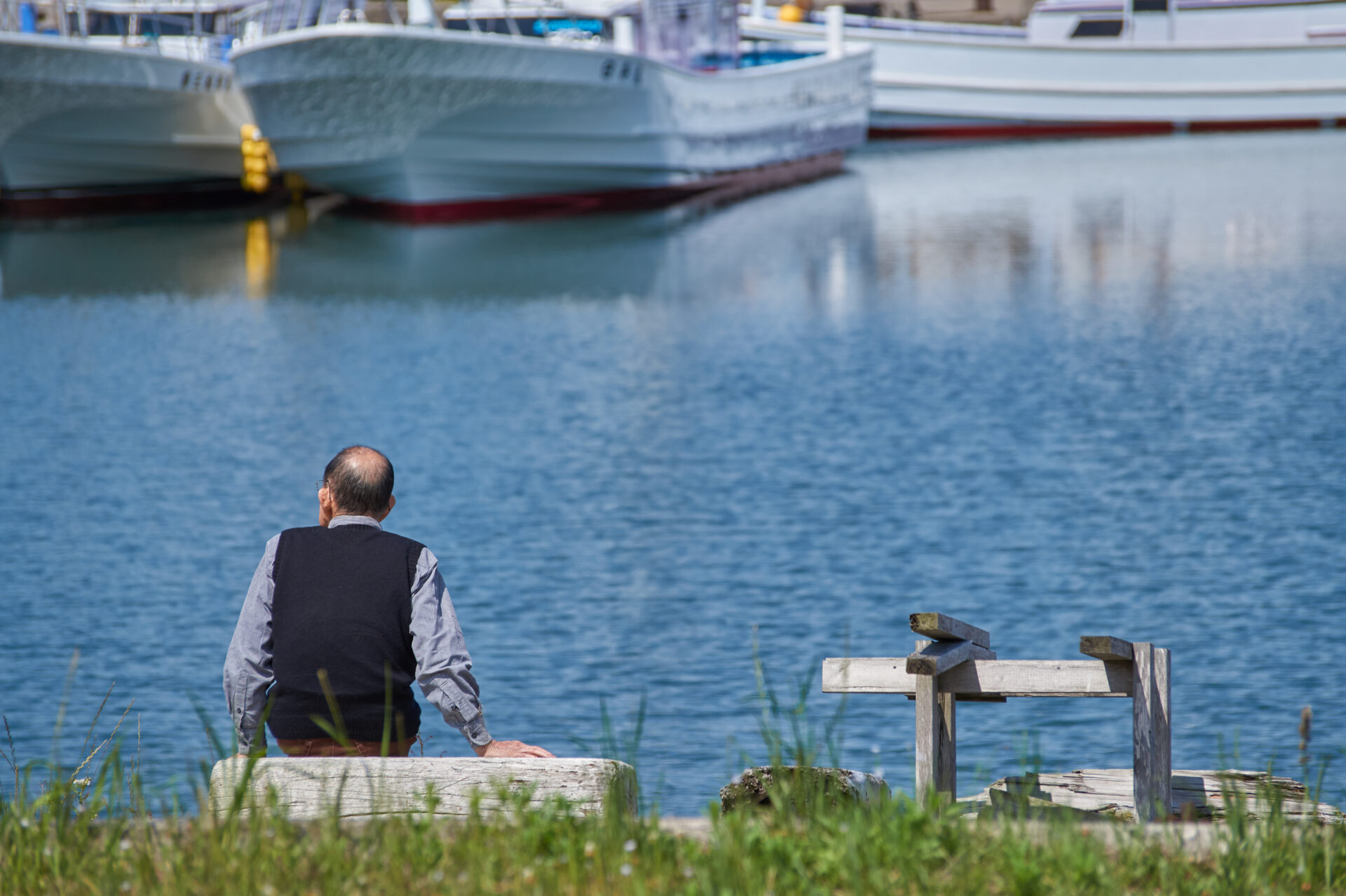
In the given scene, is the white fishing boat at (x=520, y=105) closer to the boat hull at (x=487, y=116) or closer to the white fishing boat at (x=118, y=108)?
the boat hull at (x=487, y=116)

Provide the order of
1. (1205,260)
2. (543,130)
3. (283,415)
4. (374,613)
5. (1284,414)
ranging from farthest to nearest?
1. (543,130)
2. (1205,260)
3. (283,415)
4. (1284,414)
5. (374,613)

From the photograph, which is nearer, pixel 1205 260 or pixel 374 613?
pixel 374 613

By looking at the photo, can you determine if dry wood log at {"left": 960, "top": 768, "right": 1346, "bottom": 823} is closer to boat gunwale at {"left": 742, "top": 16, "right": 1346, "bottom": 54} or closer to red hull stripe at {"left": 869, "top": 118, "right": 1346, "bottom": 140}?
boat gunwale at {"left": 742, "top": 16, "right": 1346, "bottom": 54}

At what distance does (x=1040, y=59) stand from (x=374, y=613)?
41.0 metres

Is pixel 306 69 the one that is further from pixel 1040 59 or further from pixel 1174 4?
pixel 1174 4

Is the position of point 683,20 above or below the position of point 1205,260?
above

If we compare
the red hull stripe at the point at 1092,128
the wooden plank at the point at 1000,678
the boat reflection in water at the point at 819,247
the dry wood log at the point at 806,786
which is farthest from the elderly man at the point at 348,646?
the red hull stripe at the point at 1092,128

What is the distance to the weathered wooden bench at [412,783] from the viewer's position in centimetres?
364

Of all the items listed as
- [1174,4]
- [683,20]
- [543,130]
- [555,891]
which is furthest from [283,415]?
[1174,4]

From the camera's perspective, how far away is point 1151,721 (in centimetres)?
499

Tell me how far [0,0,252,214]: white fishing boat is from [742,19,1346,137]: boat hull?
15.2 meters

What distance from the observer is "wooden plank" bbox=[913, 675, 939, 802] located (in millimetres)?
5008

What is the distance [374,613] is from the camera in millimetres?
4254

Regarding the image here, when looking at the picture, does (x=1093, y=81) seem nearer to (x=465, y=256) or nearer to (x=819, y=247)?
(x=819, y=247)
